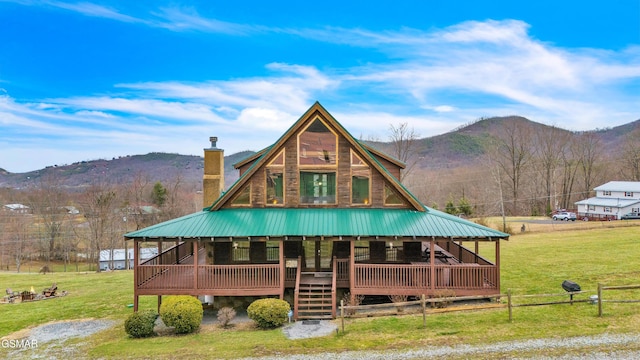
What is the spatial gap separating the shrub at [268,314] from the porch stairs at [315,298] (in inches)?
39.4

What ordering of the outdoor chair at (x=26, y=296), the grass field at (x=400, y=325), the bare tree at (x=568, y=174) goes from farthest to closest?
the bare tree at (x=568, y=174) → the outdoor chair at (x=26, y=296) → the grass field at (x=400, y=325)

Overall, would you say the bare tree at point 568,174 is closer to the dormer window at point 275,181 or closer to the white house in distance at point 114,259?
the dormer window at point 275,181

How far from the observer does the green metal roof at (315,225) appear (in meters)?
15.6

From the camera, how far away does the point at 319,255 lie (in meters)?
18.0

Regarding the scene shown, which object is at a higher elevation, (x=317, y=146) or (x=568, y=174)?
(x=568, y=174)

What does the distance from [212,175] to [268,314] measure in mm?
10085

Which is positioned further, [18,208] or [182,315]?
[18,208]

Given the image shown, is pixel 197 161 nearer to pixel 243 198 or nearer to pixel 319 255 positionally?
pixel 243 198

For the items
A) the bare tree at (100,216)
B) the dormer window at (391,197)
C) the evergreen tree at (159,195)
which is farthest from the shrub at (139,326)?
the evergreen tree at (159,195)

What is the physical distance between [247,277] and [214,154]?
333 inches

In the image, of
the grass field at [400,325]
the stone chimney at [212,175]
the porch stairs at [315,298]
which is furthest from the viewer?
the stone chimney at [212,175]

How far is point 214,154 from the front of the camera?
21891 mm

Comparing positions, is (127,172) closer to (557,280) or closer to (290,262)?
(290,262)

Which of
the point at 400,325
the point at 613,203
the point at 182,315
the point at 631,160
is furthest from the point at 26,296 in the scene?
the point at 631,160
